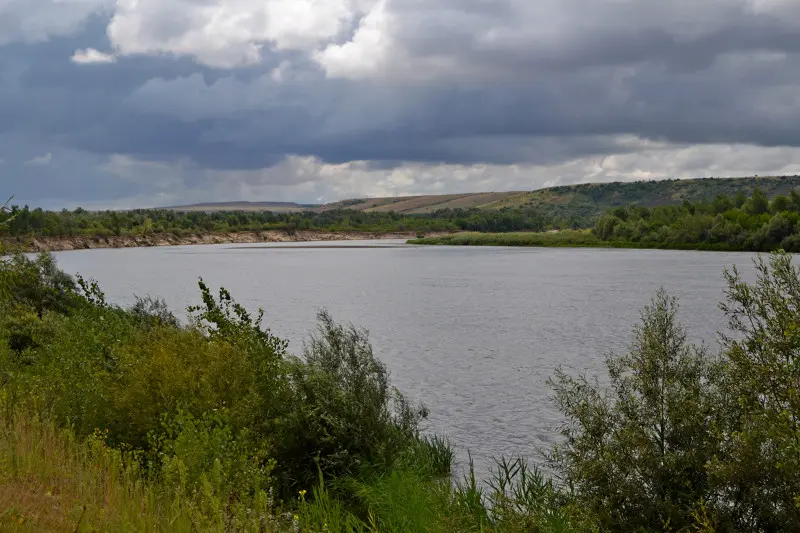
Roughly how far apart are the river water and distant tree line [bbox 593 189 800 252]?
11808 mm

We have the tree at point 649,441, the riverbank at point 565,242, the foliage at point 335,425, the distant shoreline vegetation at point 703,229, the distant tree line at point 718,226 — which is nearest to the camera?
the tree at point 649,441

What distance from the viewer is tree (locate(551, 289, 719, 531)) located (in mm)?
9531

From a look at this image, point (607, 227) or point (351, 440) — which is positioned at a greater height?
point (607, 227)

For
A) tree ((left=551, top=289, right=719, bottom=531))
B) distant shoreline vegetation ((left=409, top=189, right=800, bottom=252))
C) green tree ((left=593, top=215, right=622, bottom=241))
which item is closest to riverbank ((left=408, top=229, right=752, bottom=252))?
distant shoreline vegetation ((left=409, top=189, right=800, bottom=252))

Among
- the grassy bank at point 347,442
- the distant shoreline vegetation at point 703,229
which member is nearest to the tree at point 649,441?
the grassy bank at point 347,442

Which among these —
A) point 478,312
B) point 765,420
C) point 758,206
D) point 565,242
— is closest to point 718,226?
point 758,206

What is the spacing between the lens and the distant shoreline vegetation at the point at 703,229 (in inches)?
4067

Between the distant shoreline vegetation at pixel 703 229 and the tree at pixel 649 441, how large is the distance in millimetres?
83994

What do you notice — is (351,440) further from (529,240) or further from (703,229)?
(529,240)

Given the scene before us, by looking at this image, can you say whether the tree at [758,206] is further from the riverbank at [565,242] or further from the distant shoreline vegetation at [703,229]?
the riverbank at [565,242]

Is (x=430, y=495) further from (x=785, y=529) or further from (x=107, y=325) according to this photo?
(x=107, y=325)

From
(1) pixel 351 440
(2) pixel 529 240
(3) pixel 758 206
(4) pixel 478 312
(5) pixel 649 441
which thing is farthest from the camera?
(2) pixel 529 240

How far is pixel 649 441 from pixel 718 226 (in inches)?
4481

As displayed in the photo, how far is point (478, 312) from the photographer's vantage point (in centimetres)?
4828
